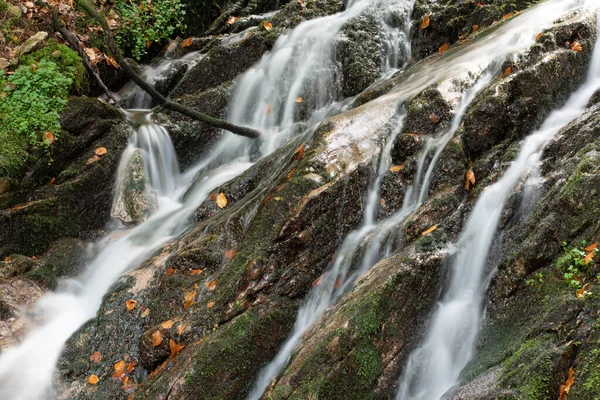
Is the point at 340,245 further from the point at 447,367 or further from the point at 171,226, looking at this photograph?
the point at 171,226

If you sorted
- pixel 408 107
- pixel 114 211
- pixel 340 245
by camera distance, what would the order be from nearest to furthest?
→ pixel 340 245, pixel 408 107, pixel 114 211

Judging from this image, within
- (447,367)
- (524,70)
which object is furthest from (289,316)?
(524,70)

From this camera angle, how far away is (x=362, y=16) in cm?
900

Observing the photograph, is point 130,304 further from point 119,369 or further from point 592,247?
point 592,247

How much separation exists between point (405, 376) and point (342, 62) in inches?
241

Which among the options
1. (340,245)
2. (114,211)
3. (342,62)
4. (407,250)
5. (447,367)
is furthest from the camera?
(342,62)

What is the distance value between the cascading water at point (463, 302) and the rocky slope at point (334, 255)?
0.31 ft

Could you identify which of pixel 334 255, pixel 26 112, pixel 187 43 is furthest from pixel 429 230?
pixel 187 43

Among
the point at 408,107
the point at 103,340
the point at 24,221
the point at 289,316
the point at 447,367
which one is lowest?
the point at 447,367

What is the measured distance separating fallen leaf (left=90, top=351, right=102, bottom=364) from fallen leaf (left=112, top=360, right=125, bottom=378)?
0.78ft

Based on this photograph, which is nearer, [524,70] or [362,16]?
[524,70]

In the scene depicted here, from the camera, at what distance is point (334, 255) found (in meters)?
4.89

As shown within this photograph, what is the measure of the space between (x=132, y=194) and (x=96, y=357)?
3030mm

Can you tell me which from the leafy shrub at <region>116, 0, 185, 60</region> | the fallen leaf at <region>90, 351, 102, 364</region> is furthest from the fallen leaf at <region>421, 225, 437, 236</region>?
the leafy shrub at <region>116, 0, 185, 60</region>
